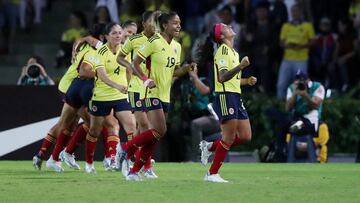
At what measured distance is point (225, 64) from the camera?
16375 millimetres

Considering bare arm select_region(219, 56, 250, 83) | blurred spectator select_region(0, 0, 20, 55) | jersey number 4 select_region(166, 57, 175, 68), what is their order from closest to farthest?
1. bare arm select_region(219, 56, 250, 83)
2. jersey number 4 select_region(166, 57, 175, 68)
3. blurred spectator select_region(0, 0, 20, 55)

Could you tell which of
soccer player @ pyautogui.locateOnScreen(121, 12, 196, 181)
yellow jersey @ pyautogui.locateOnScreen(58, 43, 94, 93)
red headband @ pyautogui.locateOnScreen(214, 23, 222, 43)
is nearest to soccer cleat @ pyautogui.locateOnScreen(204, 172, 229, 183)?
soccer player @ pyautogui.locateOnScreen(121, 12, 196, 181)

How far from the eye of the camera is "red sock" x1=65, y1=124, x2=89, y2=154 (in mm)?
19422

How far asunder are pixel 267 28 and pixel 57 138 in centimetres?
876

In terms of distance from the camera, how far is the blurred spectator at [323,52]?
27.1 meters

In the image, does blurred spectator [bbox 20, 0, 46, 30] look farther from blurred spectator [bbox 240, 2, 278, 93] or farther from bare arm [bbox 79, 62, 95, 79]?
bare arm [bbox 79, 62, 95, 79]

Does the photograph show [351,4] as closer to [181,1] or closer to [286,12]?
[286,12]

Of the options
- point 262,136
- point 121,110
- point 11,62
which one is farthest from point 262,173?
point 11,62

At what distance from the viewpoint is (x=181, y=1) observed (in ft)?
92.7

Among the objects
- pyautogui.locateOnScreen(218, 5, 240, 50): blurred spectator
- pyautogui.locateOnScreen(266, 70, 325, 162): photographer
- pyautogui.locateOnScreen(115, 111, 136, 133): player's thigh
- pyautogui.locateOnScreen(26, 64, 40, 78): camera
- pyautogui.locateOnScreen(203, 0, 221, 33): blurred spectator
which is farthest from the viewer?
pyautogui.locateOnScreen(203, 0, 221, 33): blurred spectator

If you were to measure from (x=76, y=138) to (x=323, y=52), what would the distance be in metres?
8.95

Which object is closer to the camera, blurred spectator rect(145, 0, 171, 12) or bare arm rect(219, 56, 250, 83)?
bare arm rect(219, 56, 250, 83)

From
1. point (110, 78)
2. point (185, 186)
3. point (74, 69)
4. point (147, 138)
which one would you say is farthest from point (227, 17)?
point (185, 186)

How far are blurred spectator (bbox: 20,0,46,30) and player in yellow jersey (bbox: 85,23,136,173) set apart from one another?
37.2ft
